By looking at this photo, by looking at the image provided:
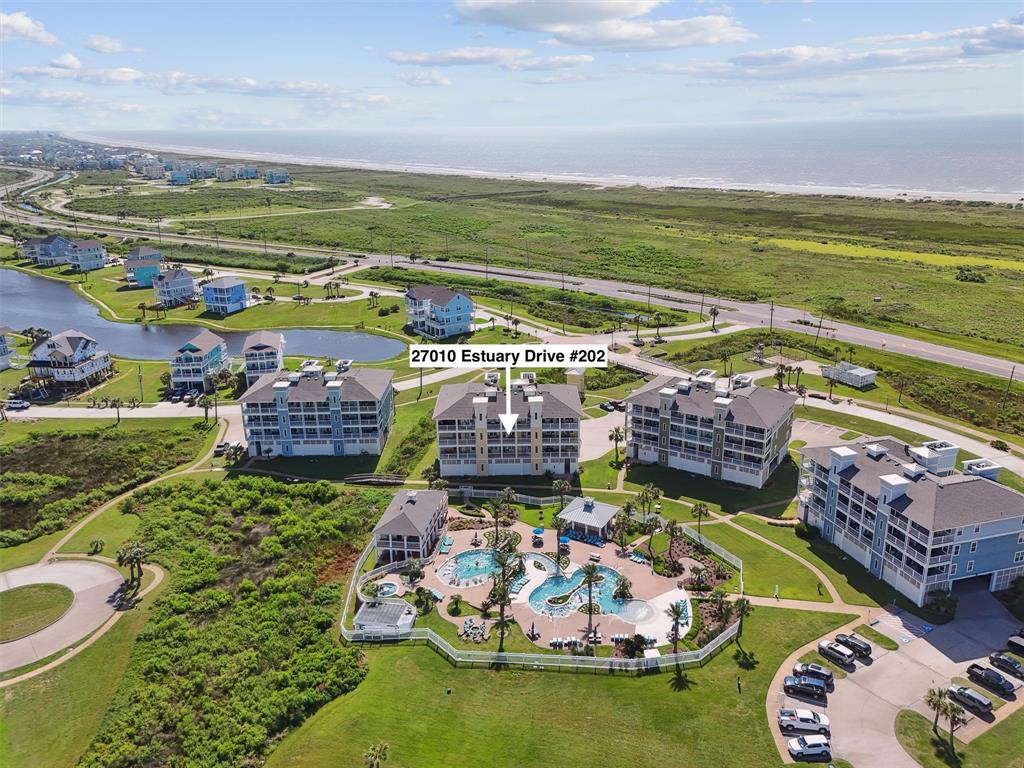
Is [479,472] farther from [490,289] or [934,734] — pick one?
[490,289]

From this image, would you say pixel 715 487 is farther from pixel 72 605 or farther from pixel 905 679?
pixel 72 605

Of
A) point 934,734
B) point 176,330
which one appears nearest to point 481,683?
point 934,734

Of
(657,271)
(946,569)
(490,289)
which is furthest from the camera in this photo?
(657,271)

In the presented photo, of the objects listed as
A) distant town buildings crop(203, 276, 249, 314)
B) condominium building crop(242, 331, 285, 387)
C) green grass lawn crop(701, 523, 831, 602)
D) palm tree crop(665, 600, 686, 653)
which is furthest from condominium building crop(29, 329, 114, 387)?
palm tree crop(665, 600, 686, 653)

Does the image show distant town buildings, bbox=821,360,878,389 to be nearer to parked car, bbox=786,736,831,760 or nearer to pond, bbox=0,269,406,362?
parked car, bbox=786,736,831,760

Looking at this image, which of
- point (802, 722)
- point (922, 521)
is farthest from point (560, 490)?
point (922, 521)
